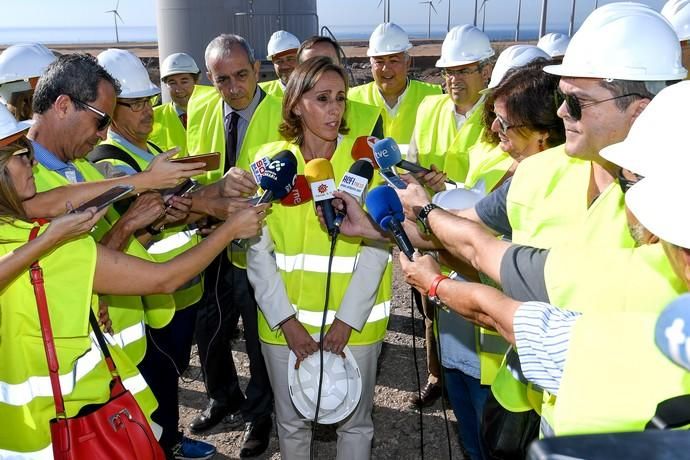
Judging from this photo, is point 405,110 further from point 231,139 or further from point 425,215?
point 425,215

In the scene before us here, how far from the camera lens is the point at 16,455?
2.33 m

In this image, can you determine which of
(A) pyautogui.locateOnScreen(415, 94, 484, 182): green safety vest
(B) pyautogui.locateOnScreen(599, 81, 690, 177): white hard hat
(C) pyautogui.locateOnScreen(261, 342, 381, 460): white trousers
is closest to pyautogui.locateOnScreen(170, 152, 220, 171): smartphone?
(C) pyautogui.locateOnScreen(261, 342, 381, 460): white trousers

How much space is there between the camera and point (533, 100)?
9.29ft

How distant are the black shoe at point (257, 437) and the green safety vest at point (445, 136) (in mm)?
2038

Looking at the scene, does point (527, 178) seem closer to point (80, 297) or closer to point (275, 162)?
point (275, 162)

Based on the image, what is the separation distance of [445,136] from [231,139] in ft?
4.97

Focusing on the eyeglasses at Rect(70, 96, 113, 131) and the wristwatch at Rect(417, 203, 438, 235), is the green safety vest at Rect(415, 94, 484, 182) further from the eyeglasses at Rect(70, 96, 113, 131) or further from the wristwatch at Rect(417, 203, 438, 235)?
the eyeglasses at Rect(70, 96, 113, 131)

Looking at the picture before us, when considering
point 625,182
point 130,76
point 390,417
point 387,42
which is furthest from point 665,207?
point 387,42

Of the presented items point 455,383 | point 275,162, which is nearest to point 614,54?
point 275,162

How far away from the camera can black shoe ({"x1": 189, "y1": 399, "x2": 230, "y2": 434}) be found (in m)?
4.51

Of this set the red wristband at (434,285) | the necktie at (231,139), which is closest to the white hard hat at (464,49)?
the necktie at (231,139)

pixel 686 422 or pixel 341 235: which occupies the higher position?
pixel 686 422

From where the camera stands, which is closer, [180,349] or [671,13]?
[180,349]

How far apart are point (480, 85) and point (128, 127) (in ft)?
8.21
